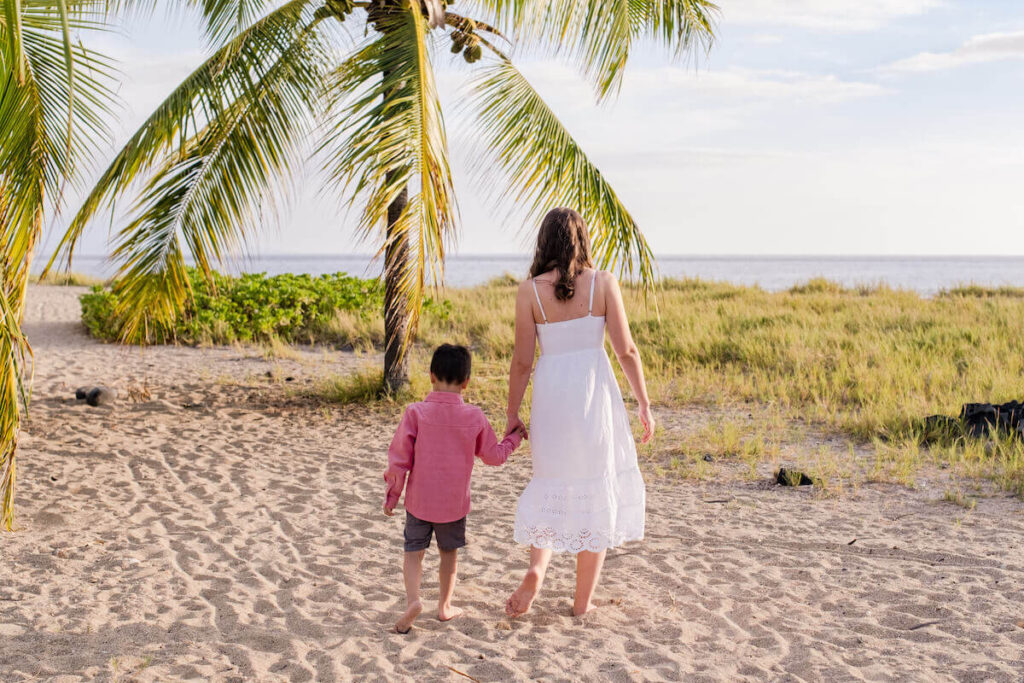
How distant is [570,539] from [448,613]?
A: 2.61 feet

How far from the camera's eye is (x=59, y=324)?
1588 cm

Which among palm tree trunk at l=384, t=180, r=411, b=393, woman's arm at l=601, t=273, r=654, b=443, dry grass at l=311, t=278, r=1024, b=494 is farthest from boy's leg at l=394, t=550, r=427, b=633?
palm tree trunk at l=384, t=180, r=411, b=393

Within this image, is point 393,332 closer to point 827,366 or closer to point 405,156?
point 405,156

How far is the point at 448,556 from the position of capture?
158 inches

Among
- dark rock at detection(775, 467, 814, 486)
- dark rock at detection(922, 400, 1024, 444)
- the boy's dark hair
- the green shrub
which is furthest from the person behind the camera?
the green shrub

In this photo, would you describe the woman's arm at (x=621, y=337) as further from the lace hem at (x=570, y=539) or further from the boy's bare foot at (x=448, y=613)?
the boy's bare foot at (x=448, y=613)

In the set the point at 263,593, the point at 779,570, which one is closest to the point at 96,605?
the point at 263,593

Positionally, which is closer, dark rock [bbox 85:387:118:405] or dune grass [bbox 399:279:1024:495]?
dune grass [bbox 399:279:1024:495]

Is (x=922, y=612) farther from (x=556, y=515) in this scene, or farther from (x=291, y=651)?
(x=291, y=651)

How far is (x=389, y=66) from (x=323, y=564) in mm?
3986

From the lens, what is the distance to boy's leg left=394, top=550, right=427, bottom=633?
13.0 ft

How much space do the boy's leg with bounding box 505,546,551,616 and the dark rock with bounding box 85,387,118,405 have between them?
23.2 ft

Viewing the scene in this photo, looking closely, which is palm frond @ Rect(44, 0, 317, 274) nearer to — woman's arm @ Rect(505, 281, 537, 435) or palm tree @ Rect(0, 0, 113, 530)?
palm tree @ Rect(0, 0, 113, 530)

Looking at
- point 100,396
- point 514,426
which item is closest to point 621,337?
point 514,426
